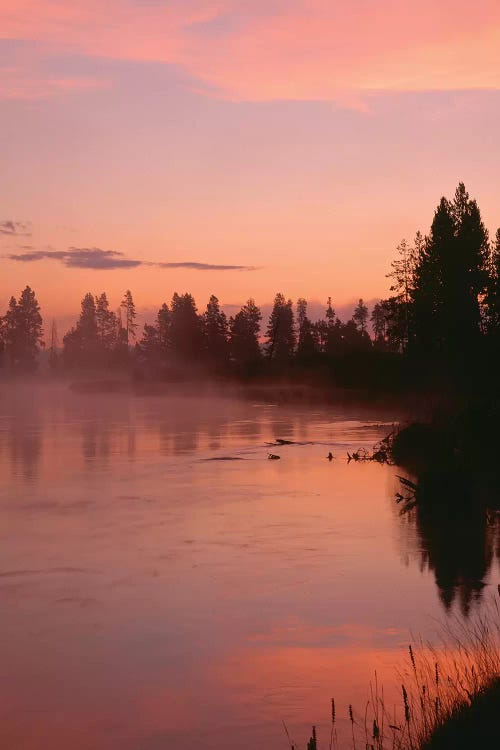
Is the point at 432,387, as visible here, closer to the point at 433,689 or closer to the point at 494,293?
the point at 494,293

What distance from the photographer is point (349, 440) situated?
48938mm

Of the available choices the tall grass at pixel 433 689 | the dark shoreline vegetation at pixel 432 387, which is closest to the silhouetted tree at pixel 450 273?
the dark shoreline vegetation at pixel 432 387

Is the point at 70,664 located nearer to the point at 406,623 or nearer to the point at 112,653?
the point at 112,653

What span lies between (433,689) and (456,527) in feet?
40.4

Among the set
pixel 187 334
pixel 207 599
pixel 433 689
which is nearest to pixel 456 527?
pixel 207 599

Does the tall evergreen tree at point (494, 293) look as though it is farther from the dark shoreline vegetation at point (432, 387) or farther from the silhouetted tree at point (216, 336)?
the silhouetted tree at point (216, 336)

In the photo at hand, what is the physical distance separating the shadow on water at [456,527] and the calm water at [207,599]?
9cm

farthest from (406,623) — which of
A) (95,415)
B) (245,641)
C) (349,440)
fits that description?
(95,415)

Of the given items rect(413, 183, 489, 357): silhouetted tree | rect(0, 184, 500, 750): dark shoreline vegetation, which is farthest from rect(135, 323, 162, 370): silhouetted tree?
rect(413, 183, 489, 357): silhouetted tree

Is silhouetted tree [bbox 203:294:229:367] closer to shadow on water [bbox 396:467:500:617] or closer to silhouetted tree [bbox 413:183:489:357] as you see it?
A: silhouetted tree [bbox 413:183:489:357]

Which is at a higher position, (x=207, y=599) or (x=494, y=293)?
(x=494, y=293)

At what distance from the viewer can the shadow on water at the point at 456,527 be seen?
57.3ft

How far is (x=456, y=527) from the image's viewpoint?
76.7 feet

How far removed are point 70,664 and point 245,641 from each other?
281 centimetres
